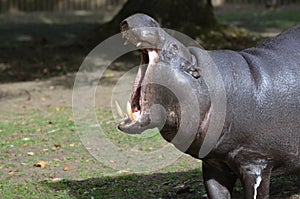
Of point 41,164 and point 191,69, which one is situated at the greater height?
point 191,69

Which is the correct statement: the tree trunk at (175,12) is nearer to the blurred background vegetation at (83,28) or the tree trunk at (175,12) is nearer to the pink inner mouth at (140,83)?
the blurred background vegetation at (83,28)

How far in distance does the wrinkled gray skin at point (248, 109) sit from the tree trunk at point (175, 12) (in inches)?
328

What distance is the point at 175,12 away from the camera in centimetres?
1246

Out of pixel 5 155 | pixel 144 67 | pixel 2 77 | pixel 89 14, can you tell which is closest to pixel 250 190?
pixel 144 67

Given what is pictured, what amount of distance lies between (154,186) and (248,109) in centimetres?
200

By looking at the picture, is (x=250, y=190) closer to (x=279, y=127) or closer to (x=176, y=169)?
(x=279, y=127)

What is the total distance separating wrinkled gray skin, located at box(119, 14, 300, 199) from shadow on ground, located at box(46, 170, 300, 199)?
1.18 metres

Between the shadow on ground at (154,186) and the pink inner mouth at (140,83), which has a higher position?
the pink inner mouth at (140,83)

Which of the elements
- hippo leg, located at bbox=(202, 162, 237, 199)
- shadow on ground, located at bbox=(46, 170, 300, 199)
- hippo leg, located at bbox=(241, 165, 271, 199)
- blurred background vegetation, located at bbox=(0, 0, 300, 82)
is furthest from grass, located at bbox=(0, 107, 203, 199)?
blurred background vegetation, located at bbox=(0, 0, 300, 82)

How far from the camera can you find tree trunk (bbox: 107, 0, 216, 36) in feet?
40.5

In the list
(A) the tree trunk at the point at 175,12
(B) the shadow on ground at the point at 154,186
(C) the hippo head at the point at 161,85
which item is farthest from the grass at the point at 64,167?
(A) the tree trunk at the point at 175,12

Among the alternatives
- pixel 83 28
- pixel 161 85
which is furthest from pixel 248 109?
pixel 83 28

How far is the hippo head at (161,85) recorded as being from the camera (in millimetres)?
3607

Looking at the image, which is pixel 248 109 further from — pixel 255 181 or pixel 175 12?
pixel 175 12
